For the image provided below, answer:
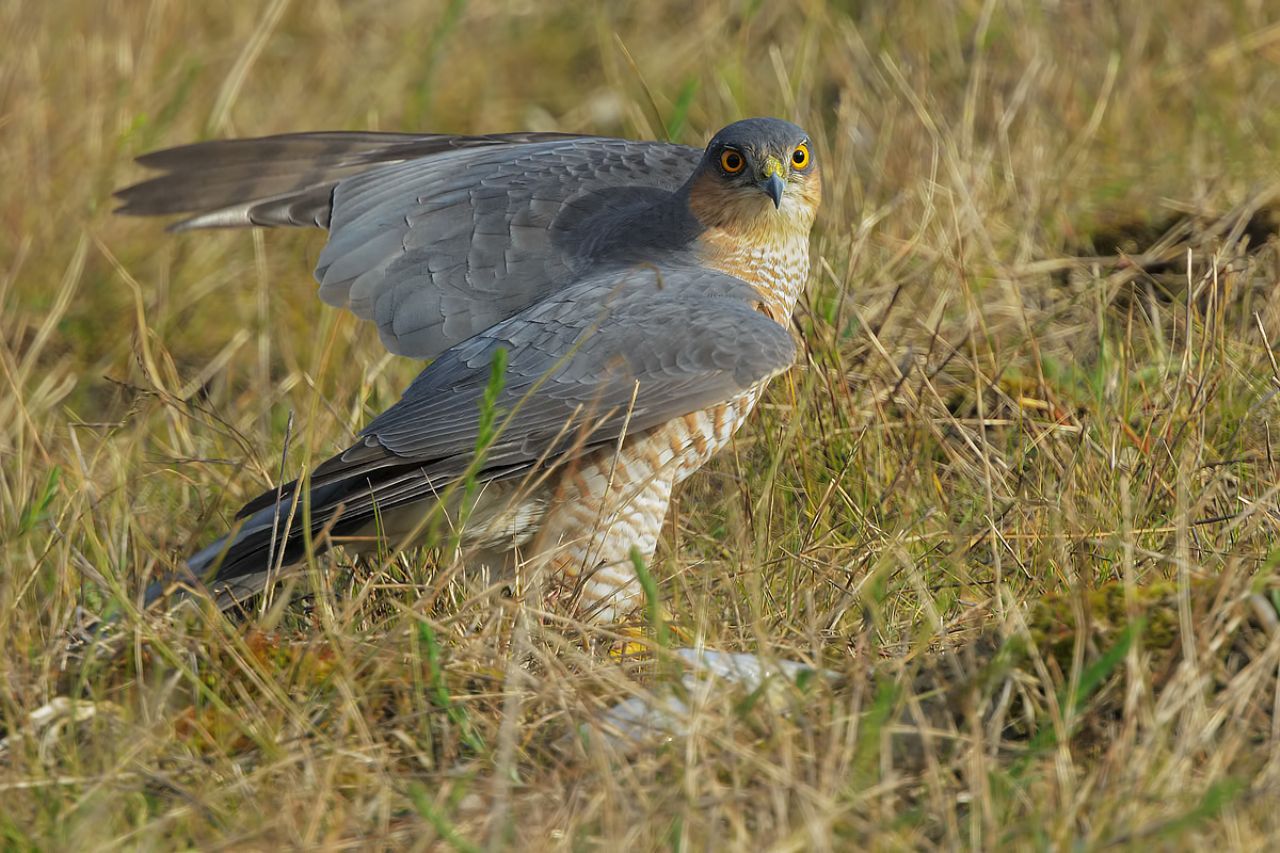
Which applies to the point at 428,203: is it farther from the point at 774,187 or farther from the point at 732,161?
the point at 774,187

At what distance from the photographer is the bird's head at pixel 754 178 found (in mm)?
4449

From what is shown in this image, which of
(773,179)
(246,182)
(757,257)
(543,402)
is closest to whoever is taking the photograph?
(543,402)

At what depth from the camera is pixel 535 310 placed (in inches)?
170

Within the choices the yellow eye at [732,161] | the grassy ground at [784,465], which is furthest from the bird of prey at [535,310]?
the grassy ground at [784,465]

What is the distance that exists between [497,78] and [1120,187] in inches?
136

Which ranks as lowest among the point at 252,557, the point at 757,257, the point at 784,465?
the point at 784,465

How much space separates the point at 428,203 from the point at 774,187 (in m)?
1.13

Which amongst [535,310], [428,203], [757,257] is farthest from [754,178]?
[428,203]

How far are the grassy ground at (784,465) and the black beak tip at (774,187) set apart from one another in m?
0.54

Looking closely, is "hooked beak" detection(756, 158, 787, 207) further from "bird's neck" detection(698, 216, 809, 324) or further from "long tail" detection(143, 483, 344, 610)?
"long tail" detection(143, 483, 344, 610)

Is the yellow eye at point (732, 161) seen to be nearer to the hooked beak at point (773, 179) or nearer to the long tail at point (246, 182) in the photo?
the hooked beak at point (773, 179)

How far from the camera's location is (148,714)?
3.07 m

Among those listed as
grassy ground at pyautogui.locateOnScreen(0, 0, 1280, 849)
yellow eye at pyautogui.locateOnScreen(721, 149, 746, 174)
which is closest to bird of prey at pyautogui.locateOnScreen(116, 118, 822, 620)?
yellow eye at pyautogui.locateOnScreen(721, 149, 746, 174)

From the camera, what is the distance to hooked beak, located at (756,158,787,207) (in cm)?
437
